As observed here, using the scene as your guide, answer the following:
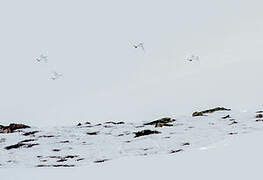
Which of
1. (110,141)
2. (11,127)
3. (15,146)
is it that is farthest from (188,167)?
(11,127)

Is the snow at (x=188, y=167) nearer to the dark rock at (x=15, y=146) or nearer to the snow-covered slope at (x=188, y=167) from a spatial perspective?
the snow-covered slope at (x=188, y=167)

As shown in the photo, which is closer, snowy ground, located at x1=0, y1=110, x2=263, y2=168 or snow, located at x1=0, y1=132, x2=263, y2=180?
snow, located at x1=0, y1=132, x2=263, y2=180

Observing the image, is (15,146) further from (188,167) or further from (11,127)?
(188,167)

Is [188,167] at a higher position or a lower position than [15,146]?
higher

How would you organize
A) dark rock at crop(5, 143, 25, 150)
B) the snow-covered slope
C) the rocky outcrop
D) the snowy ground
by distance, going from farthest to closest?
the rocky outcrop
dark rock at crop(5, 143, 25, 150)
the snowy ground
the snow-covered slope

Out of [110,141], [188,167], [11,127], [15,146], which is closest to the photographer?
[188,167]

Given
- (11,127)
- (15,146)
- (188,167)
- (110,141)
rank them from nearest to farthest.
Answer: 1. (188,167)
2. (110,141)
3. (15,146)
4. (11,127)

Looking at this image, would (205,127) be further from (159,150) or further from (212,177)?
(212,177)

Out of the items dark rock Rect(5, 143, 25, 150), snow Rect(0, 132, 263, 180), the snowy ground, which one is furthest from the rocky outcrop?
snow Rect(0, 132, 263, 180)

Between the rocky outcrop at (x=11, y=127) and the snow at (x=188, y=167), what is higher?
the rocky outcrop at (x=11, y=127)

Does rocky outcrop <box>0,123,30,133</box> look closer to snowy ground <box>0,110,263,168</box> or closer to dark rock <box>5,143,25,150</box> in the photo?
snowy ground <box>0,110,263,168</box>

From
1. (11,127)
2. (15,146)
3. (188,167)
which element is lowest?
(15,146)

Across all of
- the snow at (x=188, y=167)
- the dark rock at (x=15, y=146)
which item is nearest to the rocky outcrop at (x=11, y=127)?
the dark rock at (x=15, y=146)

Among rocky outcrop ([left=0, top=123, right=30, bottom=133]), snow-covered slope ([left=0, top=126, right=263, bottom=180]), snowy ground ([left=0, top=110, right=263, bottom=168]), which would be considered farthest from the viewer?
rocky outcrop ([left=0, top=123, right=30, bottom=133])
